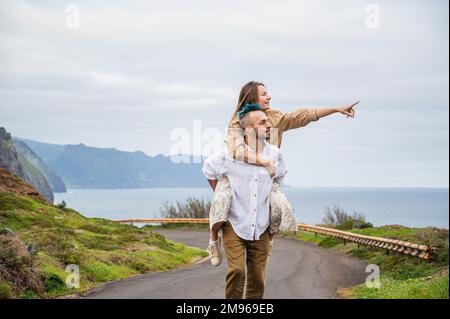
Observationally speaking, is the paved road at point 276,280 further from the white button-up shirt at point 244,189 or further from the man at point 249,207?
the white button-up shirt at point 244,189

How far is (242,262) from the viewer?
19.7 feet

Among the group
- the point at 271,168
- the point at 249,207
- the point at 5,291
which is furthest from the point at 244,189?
the point at 5,291

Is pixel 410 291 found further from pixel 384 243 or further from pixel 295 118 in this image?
pixel 384 243

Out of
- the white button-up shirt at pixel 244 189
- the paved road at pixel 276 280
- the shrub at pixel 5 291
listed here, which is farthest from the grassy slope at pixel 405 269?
the white button-up shirt at pixel 244 189

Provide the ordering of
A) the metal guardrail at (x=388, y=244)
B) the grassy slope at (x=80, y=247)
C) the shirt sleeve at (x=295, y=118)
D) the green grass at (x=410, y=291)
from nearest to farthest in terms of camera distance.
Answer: the shirt sleeve at (x=295, y=118)
the green grass at (x=410, y=291)
the grassy slope at (x=80, y=247)
the metal guardrail at (x=388, y=244)

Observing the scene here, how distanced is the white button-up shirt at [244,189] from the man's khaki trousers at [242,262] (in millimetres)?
72

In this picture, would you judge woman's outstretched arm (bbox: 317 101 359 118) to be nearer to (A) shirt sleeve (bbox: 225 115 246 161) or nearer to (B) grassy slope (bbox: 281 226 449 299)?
(A) shirt sleeve (bbox: 225 115 246 161)

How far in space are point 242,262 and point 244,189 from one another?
0.64 meters

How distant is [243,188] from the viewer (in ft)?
20.1

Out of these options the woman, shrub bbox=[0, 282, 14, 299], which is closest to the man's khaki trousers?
the woman

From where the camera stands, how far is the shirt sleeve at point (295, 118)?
6281mm

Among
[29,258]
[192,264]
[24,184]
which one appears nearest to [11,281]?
[29,258]
